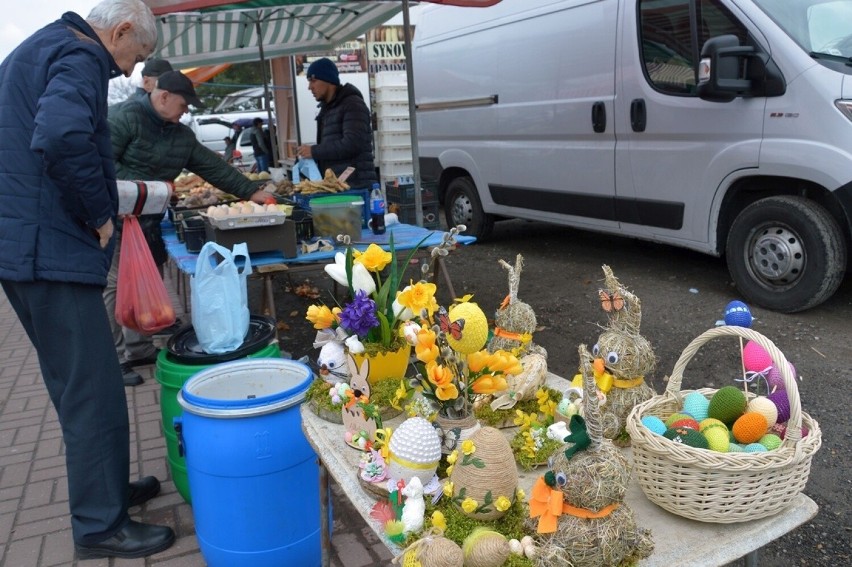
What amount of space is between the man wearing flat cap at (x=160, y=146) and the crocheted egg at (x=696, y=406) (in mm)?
3207

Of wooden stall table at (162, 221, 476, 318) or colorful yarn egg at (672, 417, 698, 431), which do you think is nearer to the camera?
colorful yarn egg at (672, 417, 698, 431)

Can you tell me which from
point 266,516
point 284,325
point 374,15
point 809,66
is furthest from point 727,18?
point 266,516

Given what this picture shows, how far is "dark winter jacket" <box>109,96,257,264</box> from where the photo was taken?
12.8 ft

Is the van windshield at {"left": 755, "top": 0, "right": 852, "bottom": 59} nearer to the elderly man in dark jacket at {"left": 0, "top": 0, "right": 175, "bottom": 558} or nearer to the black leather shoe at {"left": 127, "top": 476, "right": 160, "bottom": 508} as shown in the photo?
the elderly man in dark jacket at {"left": 0, "top": 0, "right": 175, "bottom": 558}

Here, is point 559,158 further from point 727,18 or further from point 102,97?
point 102,97

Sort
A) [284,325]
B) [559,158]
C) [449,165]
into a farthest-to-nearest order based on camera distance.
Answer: [449,165]
[559,158]
[284,325]

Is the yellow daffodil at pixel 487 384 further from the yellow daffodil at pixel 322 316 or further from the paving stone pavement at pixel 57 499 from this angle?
the paving stone pavement at pixel 57 499

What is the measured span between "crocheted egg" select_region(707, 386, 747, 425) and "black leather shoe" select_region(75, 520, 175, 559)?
212 cm

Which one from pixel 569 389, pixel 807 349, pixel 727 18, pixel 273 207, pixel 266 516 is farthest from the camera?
pixel 727 18

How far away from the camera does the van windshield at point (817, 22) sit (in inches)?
171

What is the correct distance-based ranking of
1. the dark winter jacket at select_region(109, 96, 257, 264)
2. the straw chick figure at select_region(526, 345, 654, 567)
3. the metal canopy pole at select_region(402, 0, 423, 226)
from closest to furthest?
the straw chick figure at select_region(526, 345, 654, 567) < the dark winter jacket at select_region(109, 96, 257, 264) < the metal canopy pole at select_region(402, 0, 423, 226)

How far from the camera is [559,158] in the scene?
6.21 meters

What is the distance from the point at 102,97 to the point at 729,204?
4.32m

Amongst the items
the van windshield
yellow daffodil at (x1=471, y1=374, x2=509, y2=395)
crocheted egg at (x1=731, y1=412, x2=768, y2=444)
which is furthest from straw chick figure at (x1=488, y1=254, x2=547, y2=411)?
the van windshield
